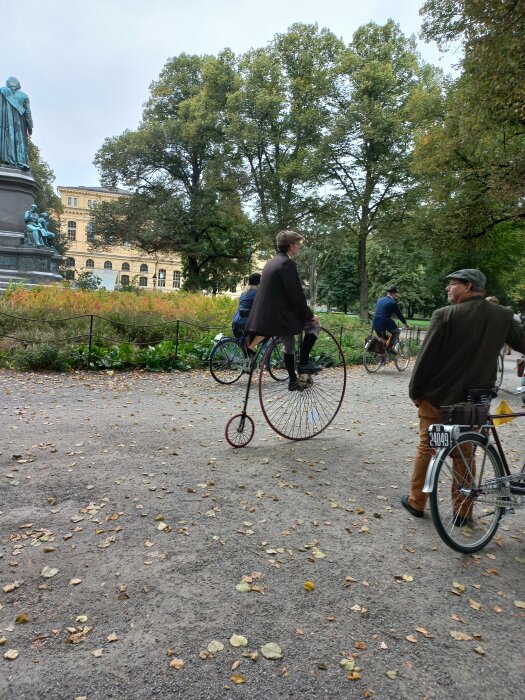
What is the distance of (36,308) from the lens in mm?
12984

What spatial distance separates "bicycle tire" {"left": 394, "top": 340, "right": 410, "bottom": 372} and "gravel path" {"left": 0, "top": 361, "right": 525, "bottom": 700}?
8520mm

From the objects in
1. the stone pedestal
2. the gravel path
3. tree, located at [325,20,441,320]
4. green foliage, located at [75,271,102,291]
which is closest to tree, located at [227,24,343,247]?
tree, located at [325,20,441,320]

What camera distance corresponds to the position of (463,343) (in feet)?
13.0

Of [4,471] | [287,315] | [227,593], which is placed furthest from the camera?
[287,315]

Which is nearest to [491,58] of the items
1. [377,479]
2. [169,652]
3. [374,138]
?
[377,479]

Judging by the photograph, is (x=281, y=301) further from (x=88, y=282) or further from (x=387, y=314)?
(x=88, y=282)

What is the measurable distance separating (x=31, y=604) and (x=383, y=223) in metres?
30.4

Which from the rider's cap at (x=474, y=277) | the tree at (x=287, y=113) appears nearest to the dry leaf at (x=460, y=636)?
the rider's cap at (x=474, y=277)

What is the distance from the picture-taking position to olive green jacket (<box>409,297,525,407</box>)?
393 centimetres

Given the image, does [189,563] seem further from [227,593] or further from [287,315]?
[287,315]

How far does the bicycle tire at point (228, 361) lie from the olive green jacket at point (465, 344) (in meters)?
6.77

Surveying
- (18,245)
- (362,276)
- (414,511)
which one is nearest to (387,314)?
(414,511)

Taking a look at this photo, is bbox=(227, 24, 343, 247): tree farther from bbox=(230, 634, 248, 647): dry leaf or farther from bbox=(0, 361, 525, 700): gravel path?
bbox=(230, 634, 248, 647): dry leaf

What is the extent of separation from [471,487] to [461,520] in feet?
1.10
